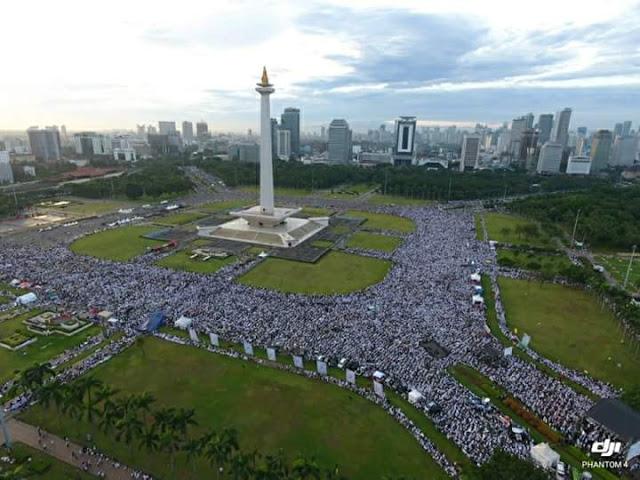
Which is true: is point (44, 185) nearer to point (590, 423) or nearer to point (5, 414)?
point (5, 414)

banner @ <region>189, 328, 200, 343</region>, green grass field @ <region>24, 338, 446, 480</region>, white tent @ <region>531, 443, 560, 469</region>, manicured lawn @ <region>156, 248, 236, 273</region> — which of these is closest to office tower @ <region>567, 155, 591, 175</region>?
manicured lawn @ <region>156, 248, 236, 273</region>

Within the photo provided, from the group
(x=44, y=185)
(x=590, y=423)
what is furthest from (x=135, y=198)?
(x=590, y=423)

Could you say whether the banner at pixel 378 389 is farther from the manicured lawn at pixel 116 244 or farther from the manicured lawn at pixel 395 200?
the manicured lawn at pixel 395 200

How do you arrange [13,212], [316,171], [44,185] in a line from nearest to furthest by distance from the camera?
[13,212] → [44,185] → [316,171]

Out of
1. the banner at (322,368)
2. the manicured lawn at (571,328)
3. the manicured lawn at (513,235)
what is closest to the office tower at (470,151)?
the manicured lawn at (513,235)

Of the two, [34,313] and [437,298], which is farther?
[437,298]

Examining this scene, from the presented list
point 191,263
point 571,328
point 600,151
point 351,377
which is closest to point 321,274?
point 191,263

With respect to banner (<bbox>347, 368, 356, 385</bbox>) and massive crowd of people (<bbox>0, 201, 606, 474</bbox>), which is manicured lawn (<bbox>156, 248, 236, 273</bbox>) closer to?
Result: massive crowd of people (<bbox>0, 201, 606, 474</bbox>)

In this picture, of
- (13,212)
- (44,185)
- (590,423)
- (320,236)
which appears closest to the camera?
(590,423)
